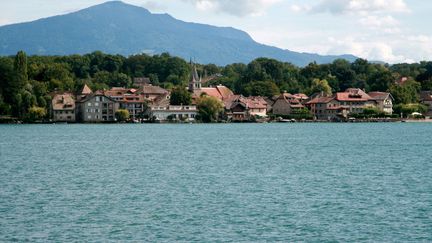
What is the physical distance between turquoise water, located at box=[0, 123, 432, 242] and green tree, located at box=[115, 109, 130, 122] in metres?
61.7

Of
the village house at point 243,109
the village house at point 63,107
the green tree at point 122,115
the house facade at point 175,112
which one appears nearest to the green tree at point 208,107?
the house facade at point 175,112

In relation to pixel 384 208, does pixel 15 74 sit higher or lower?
higher

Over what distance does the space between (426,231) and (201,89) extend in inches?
4025

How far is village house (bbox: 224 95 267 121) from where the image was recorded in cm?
10925

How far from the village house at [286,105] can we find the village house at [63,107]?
31.3 m

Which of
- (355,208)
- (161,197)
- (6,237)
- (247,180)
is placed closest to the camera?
(6,237)

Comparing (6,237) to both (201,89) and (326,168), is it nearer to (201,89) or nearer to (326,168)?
(326,168)

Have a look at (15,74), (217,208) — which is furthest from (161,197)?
(15,74)

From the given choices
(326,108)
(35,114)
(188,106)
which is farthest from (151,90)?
(326,108)

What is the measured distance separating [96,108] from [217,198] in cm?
8234

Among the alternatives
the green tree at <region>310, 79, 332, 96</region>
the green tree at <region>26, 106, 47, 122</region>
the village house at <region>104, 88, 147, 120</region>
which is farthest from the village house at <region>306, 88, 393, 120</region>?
the green tree at <region>26, 106, 47, 122</region>

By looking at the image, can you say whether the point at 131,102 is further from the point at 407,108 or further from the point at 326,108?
the point at 407,108

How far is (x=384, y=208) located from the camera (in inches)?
869

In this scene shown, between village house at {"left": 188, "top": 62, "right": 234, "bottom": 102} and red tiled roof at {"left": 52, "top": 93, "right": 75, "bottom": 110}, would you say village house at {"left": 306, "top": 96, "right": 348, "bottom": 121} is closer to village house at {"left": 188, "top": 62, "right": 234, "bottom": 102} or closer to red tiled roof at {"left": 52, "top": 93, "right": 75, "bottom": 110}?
village house at {"left": 188, "top": 62, "right": 234, "bottom": 102}
